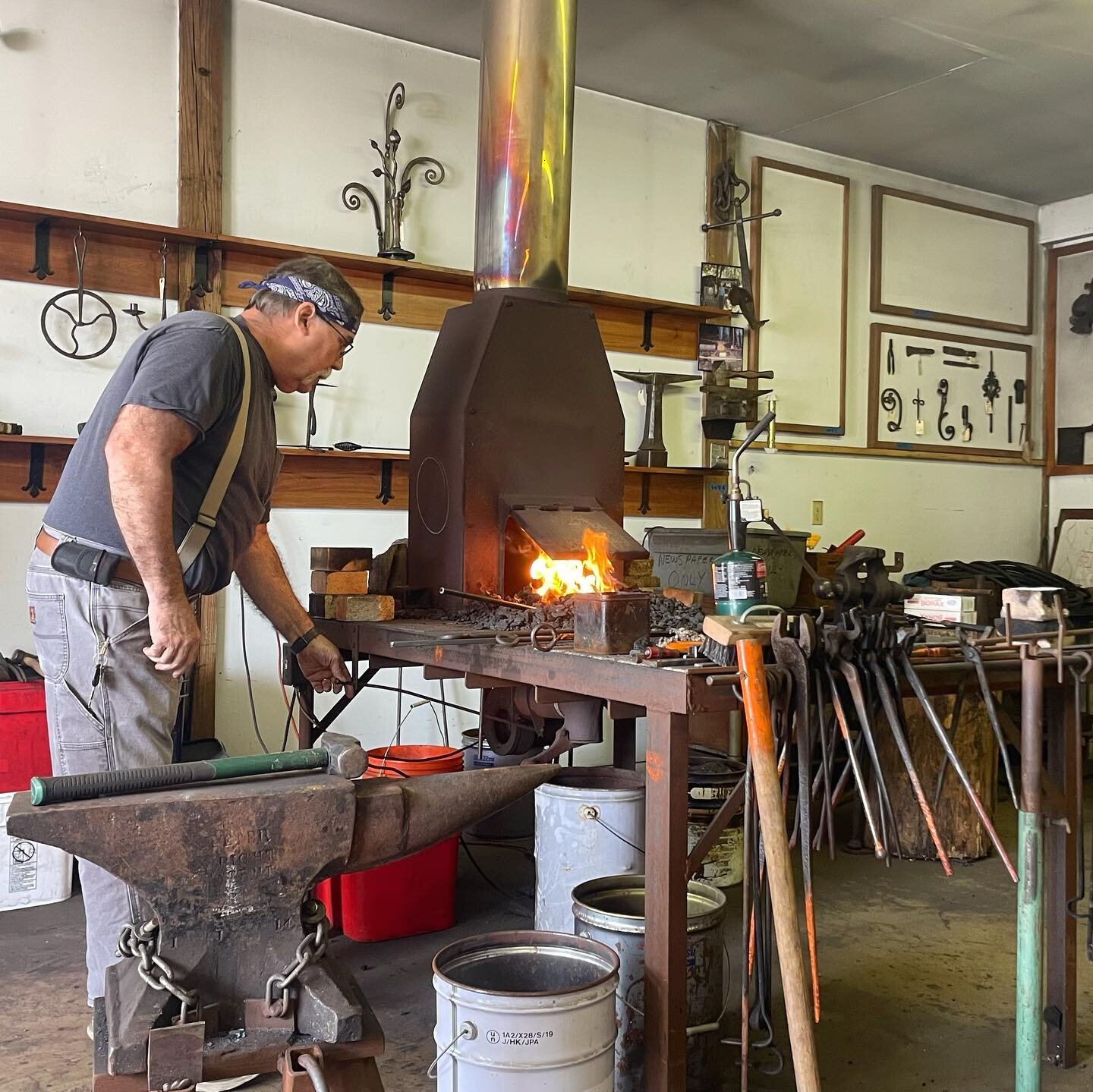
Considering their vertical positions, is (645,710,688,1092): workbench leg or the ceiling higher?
the ceiling

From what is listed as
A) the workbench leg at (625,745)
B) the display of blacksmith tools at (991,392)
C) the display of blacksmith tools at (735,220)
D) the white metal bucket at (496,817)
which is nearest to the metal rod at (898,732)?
the workbench leg at (625,745)

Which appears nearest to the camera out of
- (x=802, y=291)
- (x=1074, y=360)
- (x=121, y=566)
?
(x=121, y=566)

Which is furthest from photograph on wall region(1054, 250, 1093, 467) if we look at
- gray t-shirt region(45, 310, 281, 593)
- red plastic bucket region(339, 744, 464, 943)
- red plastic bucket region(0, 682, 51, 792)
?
gray t-shirt region(45, 310, 281, 593)

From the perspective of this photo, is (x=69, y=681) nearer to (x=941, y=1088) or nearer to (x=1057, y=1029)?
(x=941, y=1088)

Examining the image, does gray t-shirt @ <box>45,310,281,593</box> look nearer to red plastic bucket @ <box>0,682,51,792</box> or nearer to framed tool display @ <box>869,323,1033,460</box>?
red plastic bucket @ <box>0,682,51,792</box>

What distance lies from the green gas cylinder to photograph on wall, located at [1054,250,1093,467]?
473 centimetres

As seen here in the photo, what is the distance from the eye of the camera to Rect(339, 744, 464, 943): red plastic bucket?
119 inches

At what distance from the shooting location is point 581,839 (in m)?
2.46

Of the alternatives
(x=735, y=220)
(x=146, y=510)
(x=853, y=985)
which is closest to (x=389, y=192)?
(x=735, y=220)

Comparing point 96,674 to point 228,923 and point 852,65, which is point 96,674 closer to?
point 228,923

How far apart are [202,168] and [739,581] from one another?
2753 mm

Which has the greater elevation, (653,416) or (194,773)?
(653,416)

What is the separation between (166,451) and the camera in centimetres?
198

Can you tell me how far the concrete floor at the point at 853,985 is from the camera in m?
2.30
